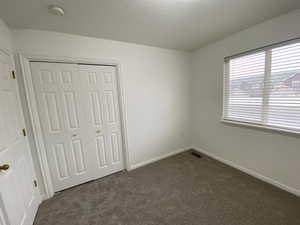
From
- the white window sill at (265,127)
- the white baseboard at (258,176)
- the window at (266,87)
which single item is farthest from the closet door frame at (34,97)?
the white baseboard at (258,176)

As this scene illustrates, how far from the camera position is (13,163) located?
1309 mm

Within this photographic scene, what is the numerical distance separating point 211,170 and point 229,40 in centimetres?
242

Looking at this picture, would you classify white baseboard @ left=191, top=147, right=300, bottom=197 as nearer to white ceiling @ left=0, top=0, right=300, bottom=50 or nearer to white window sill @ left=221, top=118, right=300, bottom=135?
white window sill @ left=221, top=118, right=300, bottom=135

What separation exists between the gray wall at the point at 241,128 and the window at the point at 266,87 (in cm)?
Answer: 12

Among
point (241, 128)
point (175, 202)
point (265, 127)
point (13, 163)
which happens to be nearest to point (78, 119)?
point (13, 163)

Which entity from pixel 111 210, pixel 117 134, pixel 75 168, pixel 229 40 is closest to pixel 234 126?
pixel 229 40

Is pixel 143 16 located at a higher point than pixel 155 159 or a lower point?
higher

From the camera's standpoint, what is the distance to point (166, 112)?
2.86 m

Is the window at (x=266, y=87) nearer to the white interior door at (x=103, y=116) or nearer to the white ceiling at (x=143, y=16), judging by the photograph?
the white ceiling at (x=143, y=16)

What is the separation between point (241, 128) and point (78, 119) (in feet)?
9.32

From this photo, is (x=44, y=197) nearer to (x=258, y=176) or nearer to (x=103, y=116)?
(x=103, y=116)

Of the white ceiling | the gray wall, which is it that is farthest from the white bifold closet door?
the gray wall

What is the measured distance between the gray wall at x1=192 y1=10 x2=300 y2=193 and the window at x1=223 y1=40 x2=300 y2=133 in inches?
4.9

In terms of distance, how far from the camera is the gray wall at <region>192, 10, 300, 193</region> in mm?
1718
